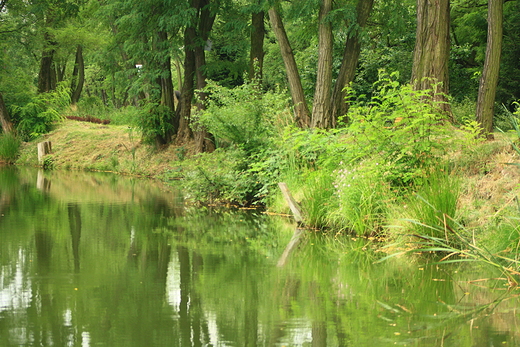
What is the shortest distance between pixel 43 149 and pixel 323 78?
15.1 metres

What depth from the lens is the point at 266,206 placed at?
13.6m

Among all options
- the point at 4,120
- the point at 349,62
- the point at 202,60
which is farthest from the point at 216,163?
the point at 4,120

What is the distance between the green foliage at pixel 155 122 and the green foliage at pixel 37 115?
7.06m

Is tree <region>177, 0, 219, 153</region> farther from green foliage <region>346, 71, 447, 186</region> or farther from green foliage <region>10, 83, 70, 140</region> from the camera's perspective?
green foliage <region>346, 71, 447, 186</region>

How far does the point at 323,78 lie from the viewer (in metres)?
15.1

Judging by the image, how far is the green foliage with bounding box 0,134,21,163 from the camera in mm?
27328

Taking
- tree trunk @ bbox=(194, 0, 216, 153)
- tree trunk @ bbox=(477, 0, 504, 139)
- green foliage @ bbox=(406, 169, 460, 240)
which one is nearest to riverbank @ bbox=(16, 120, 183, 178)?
tree trunk @ bbox=(194, 0, 216, 153)

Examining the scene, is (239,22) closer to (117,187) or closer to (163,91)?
(163,91)

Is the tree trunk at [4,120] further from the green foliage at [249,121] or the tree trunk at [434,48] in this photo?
the tree trunk at [434,48]

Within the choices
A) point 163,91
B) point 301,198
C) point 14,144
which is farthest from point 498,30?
point 14,144

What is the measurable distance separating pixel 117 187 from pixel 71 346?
46.7ft

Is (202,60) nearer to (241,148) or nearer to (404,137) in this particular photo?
(241,148)

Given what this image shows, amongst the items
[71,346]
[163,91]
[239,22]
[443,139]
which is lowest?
[71,346]

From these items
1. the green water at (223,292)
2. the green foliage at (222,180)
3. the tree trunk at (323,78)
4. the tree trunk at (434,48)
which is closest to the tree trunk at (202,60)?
the green foliage at (222,180)
